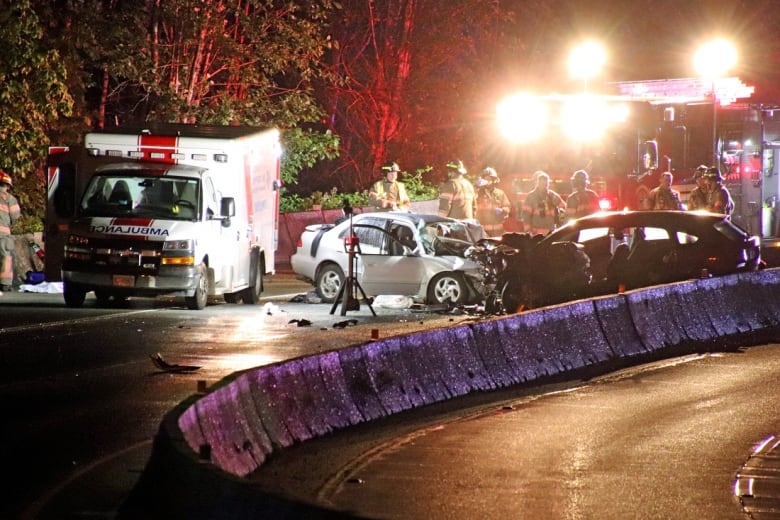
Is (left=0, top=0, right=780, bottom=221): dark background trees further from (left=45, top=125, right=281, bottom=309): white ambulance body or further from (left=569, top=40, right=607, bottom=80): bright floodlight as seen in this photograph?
(left=45, top=125, right=281, bottom=309): white ambulance body

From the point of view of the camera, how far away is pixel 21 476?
30.0ft

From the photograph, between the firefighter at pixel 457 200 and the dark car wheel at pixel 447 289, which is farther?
the firefighter at pixel 457 200

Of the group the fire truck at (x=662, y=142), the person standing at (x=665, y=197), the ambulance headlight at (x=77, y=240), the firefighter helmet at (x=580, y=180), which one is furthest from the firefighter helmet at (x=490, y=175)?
the ambulance headlight at (x=77, y=240)

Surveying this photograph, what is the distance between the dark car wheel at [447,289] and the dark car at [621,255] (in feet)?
5.16

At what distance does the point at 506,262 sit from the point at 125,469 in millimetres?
11169

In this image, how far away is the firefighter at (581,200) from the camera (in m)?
25.3

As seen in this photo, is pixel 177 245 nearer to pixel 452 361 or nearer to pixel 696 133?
pixel 452 361

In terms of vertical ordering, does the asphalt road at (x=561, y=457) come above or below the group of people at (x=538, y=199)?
below

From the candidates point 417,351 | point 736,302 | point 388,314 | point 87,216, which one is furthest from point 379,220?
point 417,351

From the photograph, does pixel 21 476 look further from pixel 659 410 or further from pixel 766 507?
pixel 659 410

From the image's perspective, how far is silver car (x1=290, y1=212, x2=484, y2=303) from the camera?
2153 cm

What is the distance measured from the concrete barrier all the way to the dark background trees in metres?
10.9

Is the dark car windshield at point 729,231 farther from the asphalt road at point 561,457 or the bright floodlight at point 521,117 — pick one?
the bright floodlight at point 521,117

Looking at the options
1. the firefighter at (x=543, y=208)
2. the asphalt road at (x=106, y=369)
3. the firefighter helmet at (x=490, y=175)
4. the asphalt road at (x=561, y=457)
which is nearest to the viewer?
the asphalt road at (x=561, y=457)
